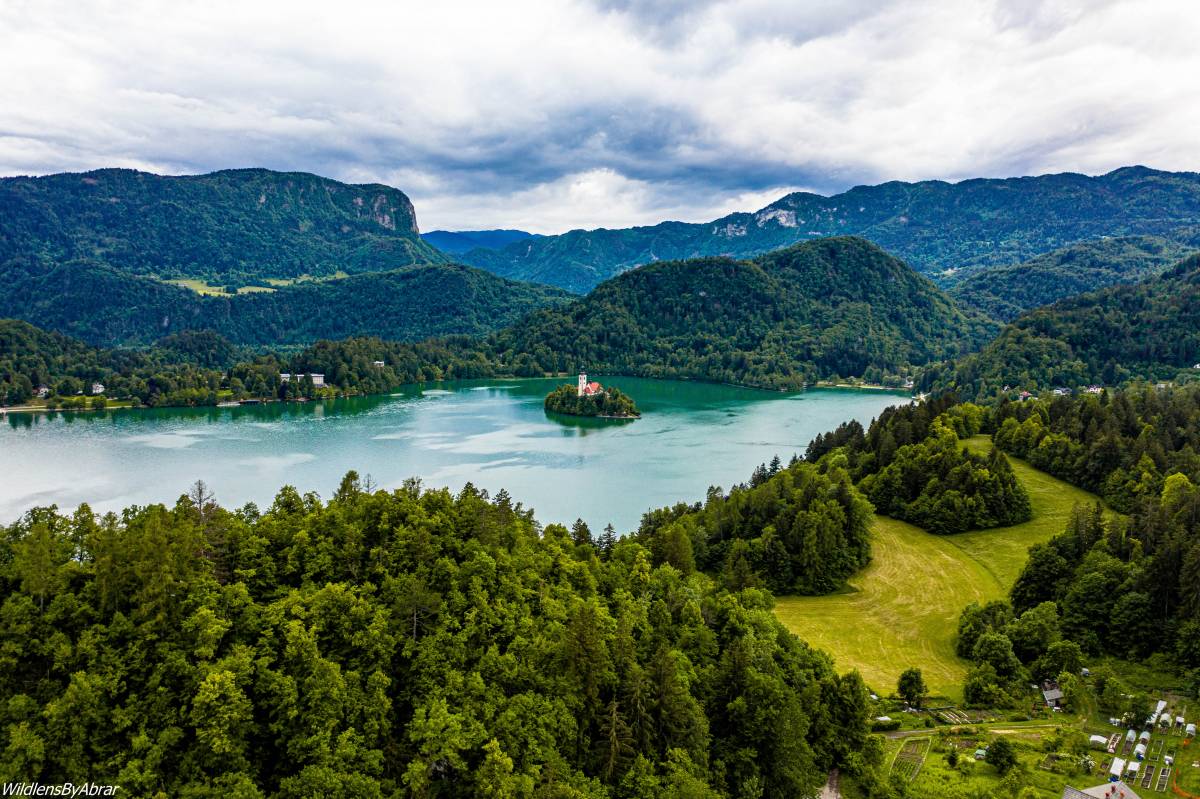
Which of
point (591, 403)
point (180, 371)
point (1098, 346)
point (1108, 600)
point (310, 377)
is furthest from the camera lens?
point (310, 377)

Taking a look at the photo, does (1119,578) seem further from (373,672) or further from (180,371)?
(180,371)

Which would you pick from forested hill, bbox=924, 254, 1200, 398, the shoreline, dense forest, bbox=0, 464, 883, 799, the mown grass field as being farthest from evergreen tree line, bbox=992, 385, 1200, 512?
the shoreline

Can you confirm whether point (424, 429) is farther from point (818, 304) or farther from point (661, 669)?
point (818, 304)

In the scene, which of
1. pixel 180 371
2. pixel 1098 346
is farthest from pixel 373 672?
pixel 1098 346

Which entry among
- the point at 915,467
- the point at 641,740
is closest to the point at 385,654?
the point at 641,740

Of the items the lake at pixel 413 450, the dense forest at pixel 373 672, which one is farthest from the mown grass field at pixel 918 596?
the lake at pixel 413 450
